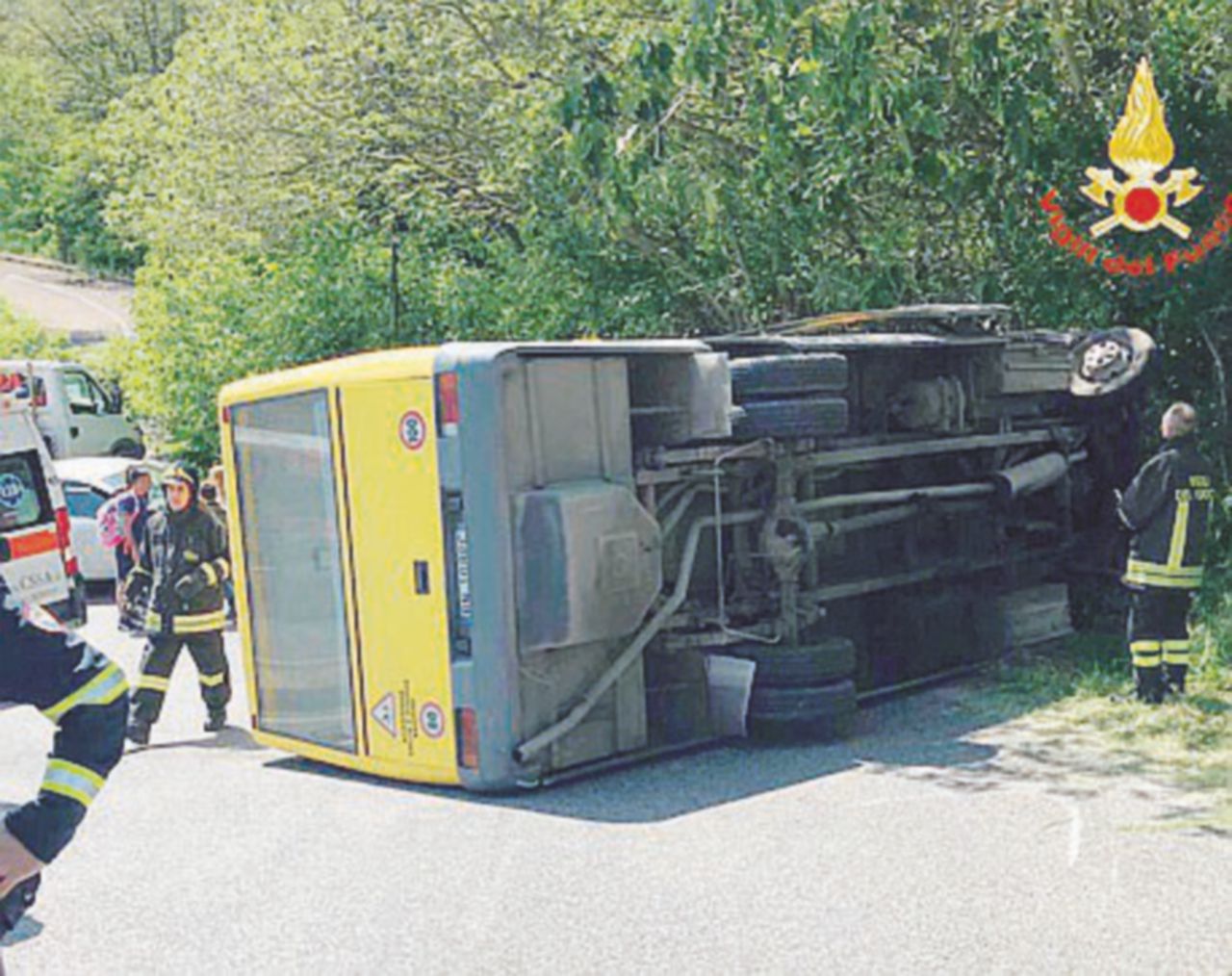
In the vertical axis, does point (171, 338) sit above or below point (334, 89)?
below

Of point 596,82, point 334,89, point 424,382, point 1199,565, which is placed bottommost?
point 1199,565

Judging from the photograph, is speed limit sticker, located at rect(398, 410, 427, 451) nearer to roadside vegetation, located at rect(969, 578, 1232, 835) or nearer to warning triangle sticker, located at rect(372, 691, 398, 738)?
warning triangle sticker, located at rect(372, 691, 398, 738)

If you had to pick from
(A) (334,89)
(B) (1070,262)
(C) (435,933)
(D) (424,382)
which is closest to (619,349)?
(D) (424,382)

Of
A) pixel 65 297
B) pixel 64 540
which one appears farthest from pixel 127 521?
pixel 65 297

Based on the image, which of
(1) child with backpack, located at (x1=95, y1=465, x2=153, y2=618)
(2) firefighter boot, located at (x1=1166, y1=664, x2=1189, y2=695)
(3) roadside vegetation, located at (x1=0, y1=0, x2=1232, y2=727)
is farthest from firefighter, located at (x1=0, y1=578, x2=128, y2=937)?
(1) child with backpack, located at (x1=95, y1=465, x2=153, y2=618)

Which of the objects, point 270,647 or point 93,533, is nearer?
point 270,647

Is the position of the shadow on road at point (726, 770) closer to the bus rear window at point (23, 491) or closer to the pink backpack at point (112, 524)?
the bus rear window at point (23, 491)

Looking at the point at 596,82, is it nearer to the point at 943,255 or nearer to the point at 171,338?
the point at 943,255

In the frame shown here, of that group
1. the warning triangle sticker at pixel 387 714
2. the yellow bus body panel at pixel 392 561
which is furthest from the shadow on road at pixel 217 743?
the warning triangle sticker at pixel 387 714

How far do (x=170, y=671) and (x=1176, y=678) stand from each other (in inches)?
228

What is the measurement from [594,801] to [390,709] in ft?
3.94

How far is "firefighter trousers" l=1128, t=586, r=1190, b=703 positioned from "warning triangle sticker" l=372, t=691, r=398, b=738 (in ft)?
12.6

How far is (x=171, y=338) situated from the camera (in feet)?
63.5

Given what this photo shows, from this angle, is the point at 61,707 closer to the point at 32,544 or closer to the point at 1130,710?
the point at 1130,710
